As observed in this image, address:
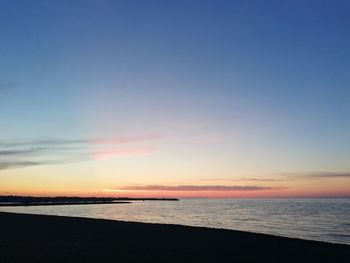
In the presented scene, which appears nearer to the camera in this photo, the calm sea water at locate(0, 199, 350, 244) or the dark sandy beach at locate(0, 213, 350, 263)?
the dark sandy beach at locate(0, 213, 350, 263)

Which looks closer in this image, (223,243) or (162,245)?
(162,245)

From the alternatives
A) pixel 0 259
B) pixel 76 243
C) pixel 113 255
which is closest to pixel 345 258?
pixel 113 255

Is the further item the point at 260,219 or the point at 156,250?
the point at 260,219

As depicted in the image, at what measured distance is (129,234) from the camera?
99.0 ft

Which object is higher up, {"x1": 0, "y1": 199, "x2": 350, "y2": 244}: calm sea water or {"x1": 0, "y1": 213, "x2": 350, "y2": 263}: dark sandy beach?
{"x1": 0, "y1": 213, "x2": 350, "y2": 263}: dark sandy beach

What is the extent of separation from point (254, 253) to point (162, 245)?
546 centimetres

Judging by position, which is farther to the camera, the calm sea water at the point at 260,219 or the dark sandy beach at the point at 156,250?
the calm sea water at the point at 260,219

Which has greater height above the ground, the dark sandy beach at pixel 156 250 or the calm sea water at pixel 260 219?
the dark sandy beach at pixel 156 250

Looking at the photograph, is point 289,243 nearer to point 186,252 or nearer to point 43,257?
point 186,252

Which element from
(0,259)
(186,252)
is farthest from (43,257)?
(186,252)

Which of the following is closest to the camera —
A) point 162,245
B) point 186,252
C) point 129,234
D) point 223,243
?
point 186,252

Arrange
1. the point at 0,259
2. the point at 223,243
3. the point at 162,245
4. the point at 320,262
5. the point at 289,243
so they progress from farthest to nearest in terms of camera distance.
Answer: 1. the point at 289,243
2. the point at 223,243
3. the point at 162,245
4. the point at 320,262
5. the point at 0,259

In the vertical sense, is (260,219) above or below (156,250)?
below

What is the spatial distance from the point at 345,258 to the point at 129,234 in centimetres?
1533
